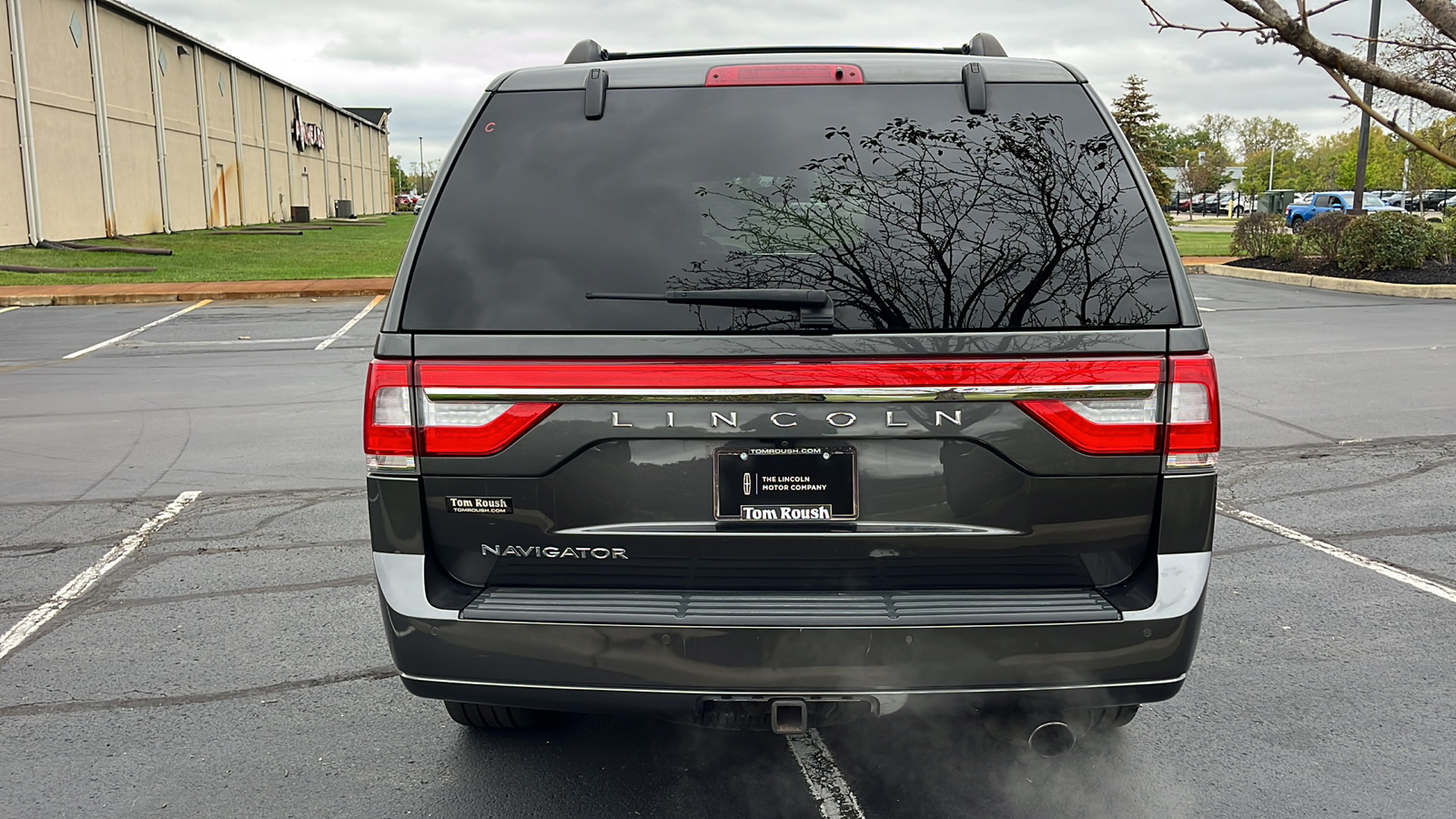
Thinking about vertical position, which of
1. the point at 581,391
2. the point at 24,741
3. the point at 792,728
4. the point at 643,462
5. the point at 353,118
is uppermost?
the point at 353,118

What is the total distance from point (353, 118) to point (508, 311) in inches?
3029

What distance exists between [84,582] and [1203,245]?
34564mm

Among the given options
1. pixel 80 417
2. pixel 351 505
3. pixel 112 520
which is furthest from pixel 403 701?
pixel 80 417

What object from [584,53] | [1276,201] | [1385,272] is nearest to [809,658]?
[584,53]

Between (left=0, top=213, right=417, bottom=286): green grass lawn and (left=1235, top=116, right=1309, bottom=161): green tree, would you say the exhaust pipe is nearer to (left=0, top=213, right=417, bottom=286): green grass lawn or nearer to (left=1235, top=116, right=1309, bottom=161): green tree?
(left=0, top=213, right=417, bottom=286): green grass lawn

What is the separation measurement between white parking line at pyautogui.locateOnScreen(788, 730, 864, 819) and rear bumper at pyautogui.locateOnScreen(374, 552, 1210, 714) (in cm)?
64

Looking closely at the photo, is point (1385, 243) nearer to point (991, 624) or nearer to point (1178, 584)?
point (1178, 584)

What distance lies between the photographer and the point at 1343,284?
19.2 meters

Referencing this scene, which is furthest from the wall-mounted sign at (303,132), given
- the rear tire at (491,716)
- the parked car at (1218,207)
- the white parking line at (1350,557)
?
the parked car at (1218,207)

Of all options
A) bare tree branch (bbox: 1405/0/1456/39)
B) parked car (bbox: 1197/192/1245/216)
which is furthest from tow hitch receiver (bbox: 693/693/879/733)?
parked car (bbox: 1197/192/1245/216)

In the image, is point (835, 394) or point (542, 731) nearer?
point (835, 394)

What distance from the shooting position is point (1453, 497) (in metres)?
6.38

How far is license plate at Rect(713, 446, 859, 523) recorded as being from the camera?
8.56 ft

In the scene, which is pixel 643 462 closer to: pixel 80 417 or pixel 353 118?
pixel 80 417
